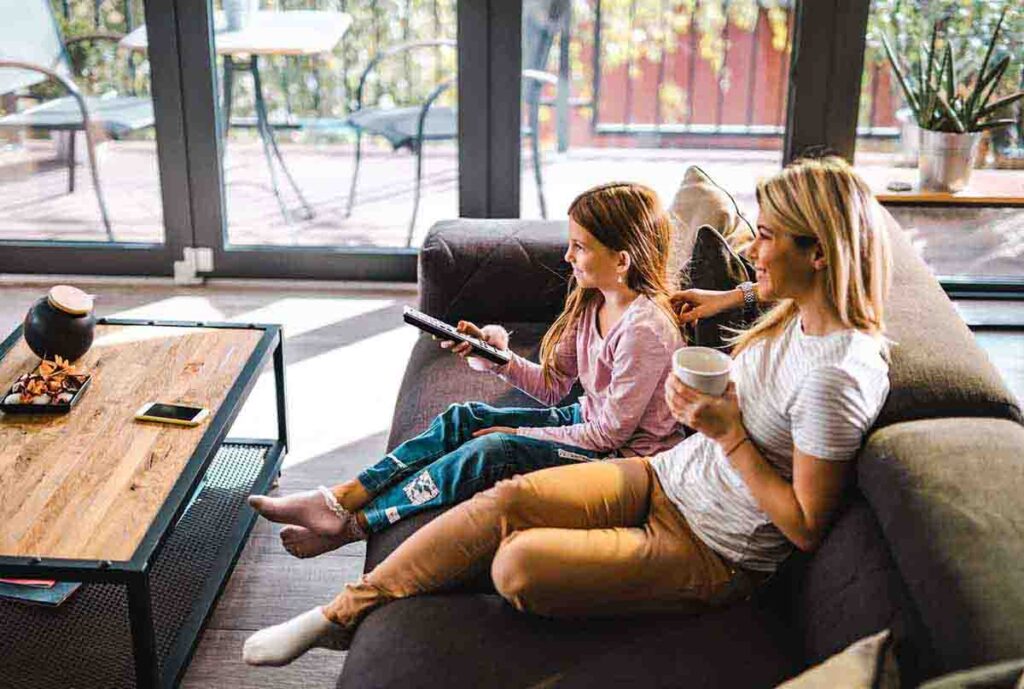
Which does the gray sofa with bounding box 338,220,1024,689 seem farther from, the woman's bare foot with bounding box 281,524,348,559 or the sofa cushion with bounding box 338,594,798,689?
the woman's bare foot with bounding box 281,524,348,559

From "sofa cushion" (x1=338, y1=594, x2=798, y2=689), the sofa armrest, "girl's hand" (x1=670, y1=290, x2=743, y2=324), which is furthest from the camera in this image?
the sofa armrest

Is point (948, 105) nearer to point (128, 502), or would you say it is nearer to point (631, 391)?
point (631, 391)

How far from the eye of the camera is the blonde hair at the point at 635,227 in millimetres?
2309

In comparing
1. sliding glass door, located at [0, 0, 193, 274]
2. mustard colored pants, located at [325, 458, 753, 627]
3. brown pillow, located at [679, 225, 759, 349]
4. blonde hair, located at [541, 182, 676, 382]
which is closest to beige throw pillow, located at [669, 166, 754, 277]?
brown pillow, located at [679, 225, 759, 349]

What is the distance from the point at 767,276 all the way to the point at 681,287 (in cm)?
63

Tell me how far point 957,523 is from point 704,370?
423mm

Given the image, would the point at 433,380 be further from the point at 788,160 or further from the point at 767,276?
the point at 788,160

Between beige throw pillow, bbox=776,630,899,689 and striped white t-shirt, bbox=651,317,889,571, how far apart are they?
1.19 ft

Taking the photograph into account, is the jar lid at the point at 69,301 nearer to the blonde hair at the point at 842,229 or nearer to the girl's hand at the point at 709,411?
the girl's hand at the point at 709,411

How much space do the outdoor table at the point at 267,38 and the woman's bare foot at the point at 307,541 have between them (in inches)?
86.4

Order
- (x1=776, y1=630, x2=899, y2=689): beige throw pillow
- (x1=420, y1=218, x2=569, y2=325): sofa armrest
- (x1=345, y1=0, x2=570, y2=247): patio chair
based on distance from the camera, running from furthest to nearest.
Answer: (x1=345, y1=0, x2=570, y2=247): patio chair → (x1=420, y1=218, x2=569, y2=325): sofa armrest → (x1=776, y1=630, x2=899, y2=689): beige throw pillow

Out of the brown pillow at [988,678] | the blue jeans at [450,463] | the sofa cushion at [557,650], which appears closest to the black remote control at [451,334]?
the blue jeans at [450,463]

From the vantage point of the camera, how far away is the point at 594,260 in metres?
2.33

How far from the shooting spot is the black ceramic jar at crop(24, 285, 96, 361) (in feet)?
8.88
